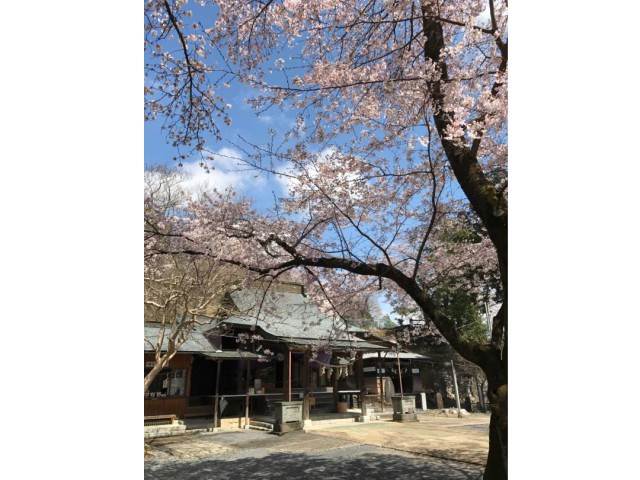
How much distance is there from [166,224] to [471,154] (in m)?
1.92

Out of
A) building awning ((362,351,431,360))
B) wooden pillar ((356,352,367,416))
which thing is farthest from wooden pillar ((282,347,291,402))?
building awning ((362,351,431,360))

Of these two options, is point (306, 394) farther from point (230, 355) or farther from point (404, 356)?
point (404, 356)

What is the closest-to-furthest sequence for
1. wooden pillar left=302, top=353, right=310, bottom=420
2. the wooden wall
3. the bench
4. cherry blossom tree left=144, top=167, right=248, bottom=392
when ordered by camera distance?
cherry blossom tree left=144, top=167, right=248, bottom=392
the bench
the wooden wall
wooden pillar left=302, top=353, right=310, bottom=420

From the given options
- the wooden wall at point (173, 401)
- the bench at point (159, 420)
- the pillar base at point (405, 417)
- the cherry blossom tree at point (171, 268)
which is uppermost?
the cherry blossom tree at point (171, 268)

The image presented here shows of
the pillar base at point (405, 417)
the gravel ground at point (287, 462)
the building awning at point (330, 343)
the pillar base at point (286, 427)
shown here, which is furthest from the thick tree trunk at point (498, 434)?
the pillar base at point (405, 417)

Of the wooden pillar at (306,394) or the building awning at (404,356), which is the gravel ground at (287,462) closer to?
the wooden pillar at (306,394)

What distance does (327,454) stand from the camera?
14.1 feet

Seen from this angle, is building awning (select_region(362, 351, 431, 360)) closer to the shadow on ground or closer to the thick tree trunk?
the shadow on ground

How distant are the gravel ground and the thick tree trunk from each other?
1717 millimetres

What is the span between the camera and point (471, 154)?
6.40 ft

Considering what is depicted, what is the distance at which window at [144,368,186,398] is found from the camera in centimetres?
577

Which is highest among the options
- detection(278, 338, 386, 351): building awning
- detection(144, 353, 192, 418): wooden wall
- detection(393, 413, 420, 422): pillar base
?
detection(278, 338, 386, 351): building awning

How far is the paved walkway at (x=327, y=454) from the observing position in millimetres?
3586

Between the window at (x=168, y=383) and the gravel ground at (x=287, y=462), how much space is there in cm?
94
